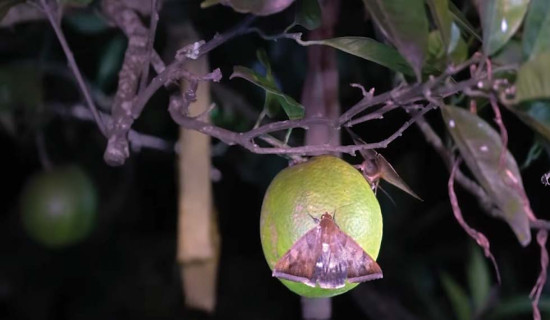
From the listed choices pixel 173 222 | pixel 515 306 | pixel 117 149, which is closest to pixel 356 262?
pixel 117 149

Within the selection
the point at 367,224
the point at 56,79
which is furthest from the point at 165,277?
the point at 367,224

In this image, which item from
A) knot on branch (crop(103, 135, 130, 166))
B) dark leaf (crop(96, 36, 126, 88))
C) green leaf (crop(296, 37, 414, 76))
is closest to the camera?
green leaf (crop(296, 37, 414, 76))

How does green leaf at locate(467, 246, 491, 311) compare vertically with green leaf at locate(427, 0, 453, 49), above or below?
below

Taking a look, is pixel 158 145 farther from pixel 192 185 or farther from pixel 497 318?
pixel 497 318

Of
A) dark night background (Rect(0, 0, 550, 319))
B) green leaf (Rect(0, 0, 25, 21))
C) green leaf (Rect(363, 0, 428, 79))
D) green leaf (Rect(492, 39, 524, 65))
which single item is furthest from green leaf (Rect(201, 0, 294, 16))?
dark night background (Rect(0, 0, 550, 319))

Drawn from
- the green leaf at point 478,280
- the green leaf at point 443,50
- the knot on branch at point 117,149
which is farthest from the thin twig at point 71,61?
the green leaf at point 478,280

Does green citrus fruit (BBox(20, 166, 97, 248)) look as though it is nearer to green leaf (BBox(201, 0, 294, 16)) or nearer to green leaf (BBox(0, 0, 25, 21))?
green leaf (BBox(0, 0, 25, 21))

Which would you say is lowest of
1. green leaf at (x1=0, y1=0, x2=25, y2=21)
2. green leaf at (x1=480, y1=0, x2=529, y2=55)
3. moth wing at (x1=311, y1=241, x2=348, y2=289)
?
moth wing at (x1=311, y1=241, x2=348, y2=289)
